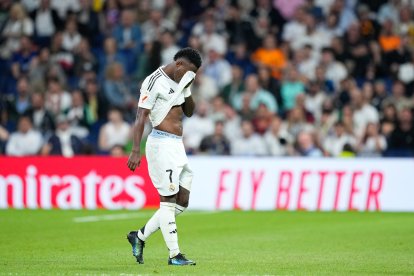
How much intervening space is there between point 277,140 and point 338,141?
138 cm

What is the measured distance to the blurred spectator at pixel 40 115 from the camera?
25000 mm

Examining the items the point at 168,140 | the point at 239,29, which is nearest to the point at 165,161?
the point at 168,140

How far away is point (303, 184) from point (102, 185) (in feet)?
13.9

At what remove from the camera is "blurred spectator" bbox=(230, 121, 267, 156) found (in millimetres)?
23453

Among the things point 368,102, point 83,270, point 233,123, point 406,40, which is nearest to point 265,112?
point 233,123

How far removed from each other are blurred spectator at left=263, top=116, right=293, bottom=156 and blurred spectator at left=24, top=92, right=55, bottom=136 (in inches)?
209

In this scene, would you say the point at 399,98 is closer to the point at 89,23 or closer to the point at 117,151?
the point at 117,151

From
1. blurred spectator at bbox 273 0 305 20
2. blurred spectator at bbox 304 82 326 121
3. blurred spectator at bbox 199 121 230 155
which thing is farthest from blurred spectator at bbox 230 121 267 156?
blurred spectator at bbox 273 0 305 20

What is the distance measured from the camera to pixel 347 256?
42.1 feet

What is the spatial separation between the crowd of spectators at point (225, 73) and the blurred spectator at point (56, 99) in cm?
4

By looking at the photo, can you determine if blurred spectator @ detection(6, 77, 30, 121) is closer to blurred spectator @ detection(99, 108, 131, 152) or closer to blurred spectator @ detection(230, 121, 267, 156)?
blurred spectator @ detection(99, 108, 131, 152)

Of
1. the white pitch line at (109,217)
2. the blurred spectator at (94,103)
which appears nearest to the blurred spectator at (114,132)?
the blurred spectator at (94,103)

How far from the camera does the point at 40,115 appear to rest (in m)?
25.4

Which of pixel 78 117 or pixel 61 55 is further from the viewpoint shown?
pixel 61 55
